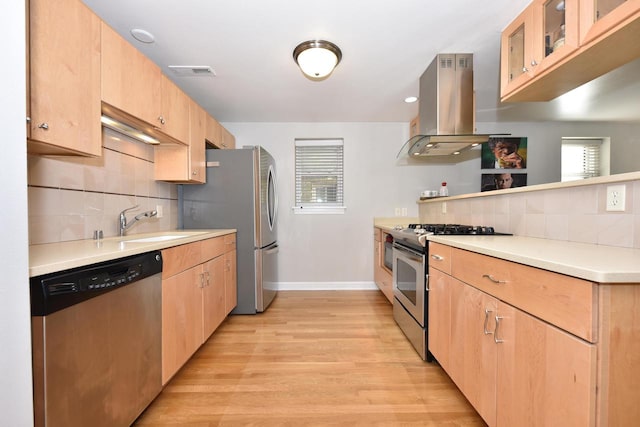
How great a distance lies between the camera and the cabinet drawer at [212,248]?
203 cm

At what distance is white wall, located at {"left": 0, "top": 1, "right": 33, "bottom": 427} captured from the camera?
74 centimetres

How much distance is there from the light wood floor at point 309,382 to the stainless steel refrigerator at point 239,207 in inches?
14.6

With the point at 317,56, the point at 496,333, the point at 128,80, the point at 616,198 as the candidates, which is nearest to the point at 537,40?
the point at 616,198

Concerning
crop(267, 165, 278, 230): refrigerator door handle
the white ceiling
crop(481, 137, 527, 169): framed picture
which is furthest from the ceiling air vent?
crop(481, 137, 527, 169): framed picture

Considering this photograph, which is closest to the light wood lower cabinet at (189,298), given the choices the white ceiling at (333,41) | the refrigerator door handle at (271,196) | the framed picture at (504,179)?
the refrigerator door handle at (271,196)

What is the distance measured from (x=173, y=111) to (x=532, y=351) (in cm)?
252

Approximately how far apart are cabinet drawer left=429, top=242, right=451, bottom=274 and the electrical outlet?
0.69 meters

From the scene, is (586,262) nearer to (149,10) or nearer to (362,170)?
(149,10)

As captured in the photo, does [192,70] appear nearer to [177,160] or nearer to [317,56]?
[177,160]

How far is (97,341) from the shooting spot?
1027 millimetres

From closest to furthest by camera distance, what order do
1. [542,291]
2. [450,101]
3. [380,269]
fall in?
[542,291]
[450,101]
[380,269]

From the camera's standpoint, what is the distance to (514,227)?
1.80 m

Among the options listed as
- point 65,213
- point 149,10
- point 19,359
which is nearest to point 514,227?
point 19,359

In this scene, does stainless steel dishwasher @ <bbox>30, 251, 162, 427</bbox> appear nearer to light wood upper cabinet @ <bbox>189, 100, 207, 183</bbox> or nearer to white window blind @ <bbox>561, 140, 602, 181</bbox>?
light wood upper cabinet @ <bbox>189, 100, 207, 183</bbox>
